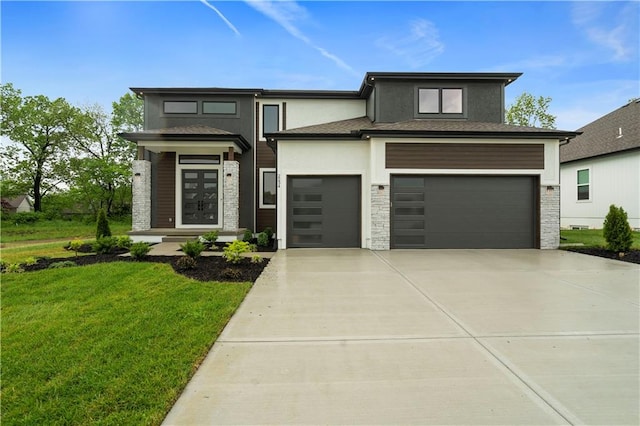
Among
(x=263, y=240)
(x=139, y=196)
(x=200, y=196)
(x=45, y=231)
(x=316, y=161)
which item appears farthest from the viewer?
(x=45, y=231)

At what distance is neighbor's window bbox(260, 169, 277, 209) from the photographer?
13094mm

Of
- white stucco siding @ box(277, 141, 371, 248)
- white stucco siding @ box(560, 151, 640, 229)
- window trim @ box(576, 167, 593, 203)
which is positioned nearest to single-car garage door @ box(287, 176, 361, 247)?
white stucco siding @ box(277, 141, 371, 248)

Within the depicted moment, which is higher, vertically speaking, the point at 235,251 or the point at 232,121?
the point at 232,121

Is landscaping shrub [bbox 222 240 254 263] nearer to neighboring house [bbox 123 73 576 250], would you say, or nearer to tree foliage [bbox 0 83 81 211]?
neighboring house [bbox 123 73 576 250]

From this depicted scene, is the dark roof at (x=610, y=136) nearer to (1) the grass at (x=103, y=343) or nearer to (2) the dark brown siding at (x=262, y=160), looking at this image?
(2) the dark brown siding at (x=262, y=160)

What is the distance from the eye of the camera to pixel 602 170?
1603 centimetres

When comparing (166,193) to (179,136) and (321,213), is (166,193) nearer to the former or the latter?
(179,136)

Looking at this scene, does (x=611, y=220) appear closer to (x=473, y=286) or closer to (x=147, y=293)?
(x=473, y=286)

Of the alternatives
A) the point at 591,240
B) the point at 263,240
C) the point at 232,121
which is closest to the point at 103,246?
the point at 263,240

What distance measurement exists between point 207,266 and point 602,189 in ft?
64.6

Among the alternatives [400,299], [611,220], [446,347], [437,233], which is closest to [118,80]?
[437,233]

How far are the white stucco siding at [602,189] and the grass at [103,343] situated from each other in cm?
1847

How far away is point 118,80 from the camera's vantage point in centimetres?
1766

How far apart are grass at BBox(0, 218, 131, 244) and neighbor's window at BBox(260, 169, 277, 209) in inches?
283
